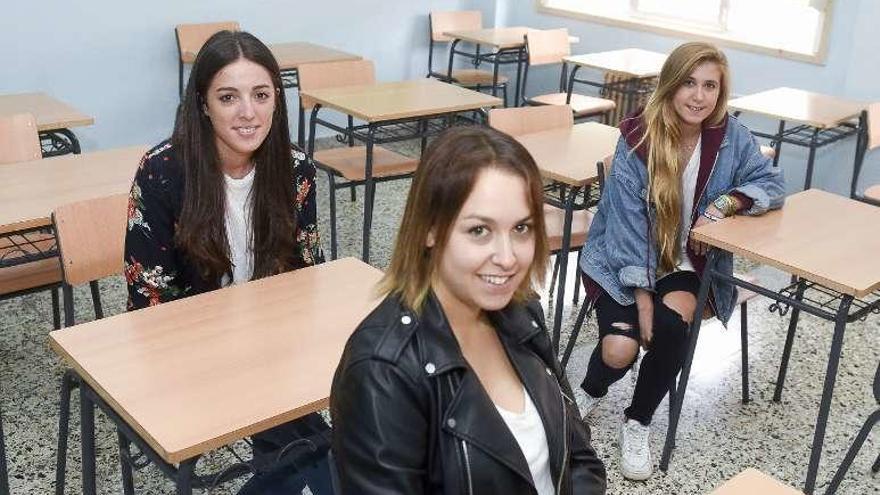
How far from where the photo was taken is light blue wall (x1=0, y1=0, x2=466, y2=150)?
4875 mm

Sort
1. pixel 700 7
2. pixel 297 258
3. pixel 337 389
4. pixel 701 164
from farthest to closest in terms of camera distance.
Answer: pixel 700 7 → pixel 701 164 → pixel 297 258 → pixel 337 389

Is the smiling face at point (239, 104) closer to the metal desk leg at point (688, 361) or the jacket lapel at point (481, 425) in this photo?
the jacket lapel at point (481, 425)

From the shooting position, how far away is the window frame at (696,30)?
504cm

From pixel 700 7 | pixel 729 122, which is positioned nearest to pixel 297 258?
pixel 729 122

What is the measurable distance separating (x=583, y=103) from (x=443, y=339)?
14.5 feet

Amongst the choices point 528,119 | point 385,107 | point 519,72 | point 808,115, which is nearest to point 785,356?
point 528,119

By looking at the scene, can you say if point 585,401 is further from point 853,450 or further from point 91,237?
point 91,237

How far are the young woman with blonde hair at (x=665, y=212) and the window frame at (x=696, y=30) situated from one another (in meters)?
2.67

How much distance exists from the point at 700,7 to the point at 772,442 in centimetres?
353

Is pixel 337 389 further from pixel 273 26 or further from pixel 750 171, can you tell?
pixel 273 26

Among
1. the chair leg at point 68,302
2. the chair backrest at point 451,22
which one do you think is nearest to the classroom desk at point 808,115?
the chair backrest at point 451,22

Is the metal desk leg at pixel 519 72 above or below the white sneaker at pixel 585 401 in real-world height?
above

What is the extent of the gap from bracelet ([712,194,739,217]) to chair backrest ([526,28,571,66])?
3.22 metres

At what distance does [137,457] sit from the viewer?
93.1 inches
